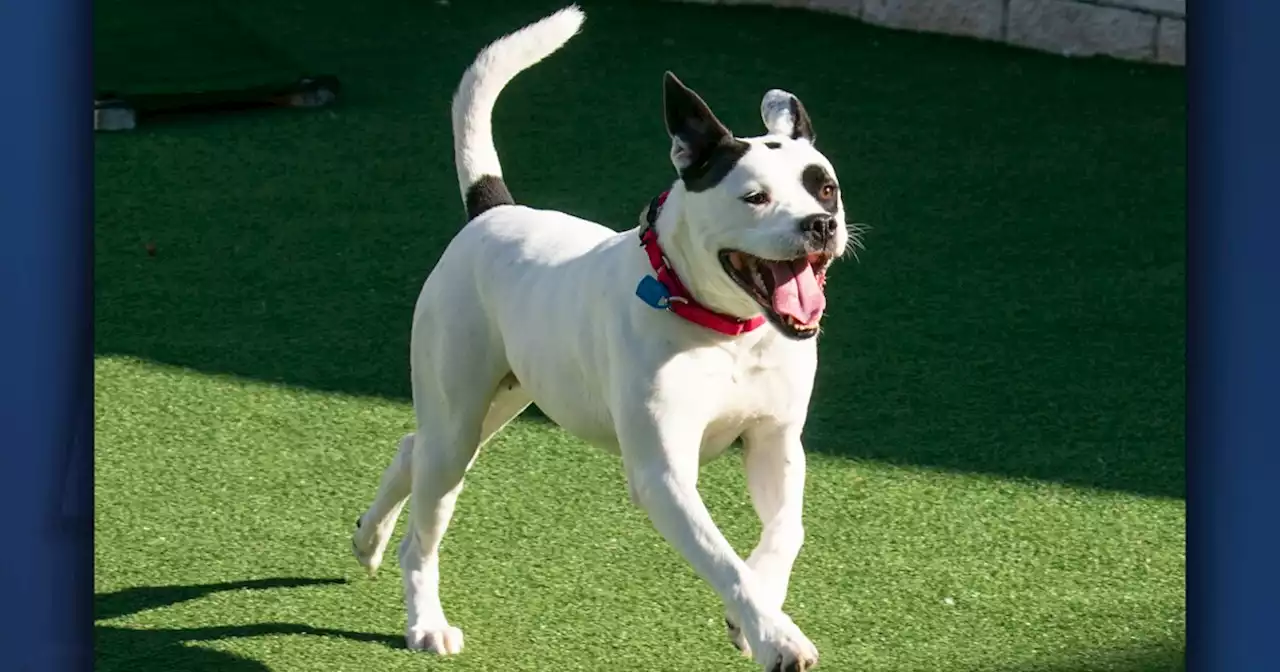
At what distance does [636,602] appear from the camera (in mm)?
4445

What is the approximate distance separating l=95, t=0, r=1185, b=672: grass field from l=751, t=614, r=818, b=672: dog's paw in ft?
3.05

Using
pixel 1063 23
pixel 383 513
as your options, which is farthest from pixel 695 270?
pixel 1063 23

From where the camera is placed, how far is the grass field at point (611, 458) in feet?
14.4

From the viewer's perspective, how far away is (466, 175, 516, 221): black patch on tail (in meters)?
4.40

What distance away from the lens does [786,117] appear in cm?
374

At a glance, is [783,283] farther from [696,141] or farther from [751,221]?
[696,141]

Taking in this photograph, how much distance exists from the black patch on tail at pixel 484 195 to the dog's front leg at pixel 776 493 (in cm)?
94

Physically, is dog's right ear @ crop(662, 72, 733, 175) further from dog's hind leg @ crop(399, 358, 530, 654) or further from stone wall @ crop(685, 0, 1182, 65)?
stone wall @ crop(685, 0, 1182, 65)
